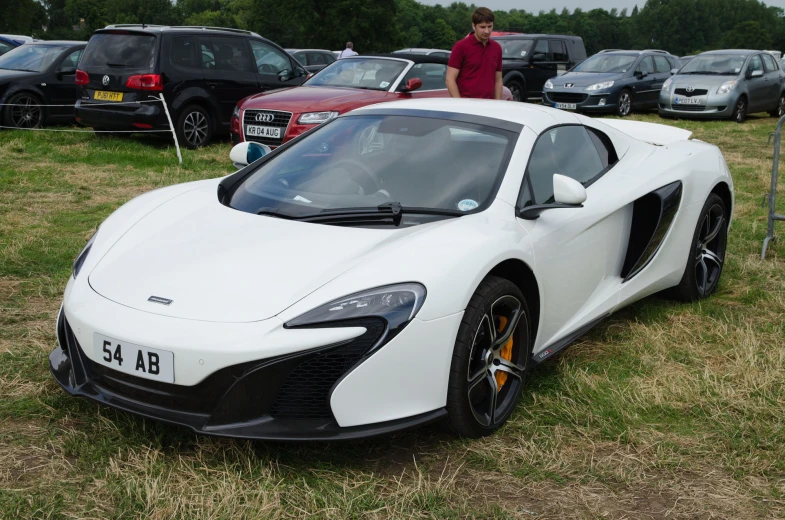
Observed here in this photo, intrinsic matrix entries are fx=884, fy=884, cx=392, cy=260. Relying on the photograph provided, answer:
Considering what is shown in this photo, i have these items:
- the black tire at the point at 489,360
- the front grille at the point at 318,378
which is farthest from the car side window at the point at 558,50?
the front grille at the point at 318,378

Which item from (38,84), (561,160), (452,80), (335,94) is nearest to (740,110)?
(335,94)

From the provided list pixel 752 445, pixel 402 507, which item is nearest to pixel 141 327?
pixel 402 507

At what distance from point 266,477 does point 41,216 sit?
5.21 meters

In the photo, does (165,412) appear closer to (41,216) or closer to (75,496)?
(75,496)

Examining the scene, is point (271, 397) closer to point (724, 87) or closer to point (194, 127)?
point (194, 127)

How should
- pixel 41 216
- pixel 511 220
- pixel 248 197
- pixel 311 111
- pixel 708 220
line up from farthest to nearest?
pixel 311 111, pixel 41 216, pixel 708 220, pixel 248 197, pixel 511 220

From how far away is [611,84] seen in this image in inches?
690

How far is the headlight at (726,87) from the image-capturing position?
17109 millimetres

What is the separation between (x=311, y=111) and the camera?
1002 cm

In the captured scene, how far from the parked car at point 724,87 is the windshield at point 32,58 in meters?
11.3

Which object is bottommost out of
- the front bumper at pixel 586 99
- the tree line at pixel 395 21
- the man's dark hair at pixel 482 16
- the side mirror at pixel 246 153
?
the tree line at pixel 395 21

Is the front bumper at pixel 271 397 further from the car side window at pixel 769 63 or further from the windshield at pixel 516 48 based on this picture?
the car side window at pixel 769 63

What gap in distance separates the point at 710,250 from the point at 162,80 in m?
7.95

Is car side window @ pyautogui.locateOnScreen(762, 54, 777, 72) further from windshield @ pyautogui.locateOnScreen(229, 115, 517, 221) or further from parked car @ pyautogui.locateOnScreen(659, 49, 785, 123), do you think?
windshield @ pyautogui.locateOnScreen(229, 115, 517, 221)
